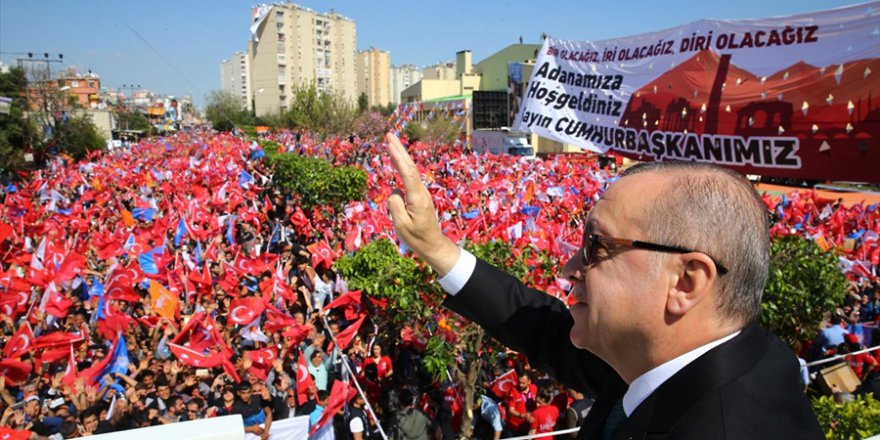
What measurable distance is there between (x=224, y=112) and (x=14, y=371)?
236 ft

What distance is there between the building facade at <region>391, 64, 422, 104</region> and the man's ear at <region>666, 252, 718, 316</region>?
141100mm

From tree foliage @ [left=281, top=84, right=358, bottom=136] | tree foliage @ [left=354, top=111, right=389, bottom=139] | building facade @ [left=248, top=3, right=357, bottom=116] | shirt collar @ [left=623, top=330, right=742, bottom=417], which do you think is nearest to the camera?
shirt collar @ [left=623, top=330, right=742, bottom=417]

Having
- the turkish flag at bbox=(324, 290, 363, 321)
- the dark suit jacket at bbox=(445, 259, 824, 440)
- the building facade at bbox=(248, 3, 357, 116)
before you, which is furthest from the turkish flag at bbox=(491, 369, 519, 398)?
the building facade at bbox=(248, 3, 357, 116)

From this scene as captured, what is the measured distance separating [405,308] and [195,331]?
8.24ft

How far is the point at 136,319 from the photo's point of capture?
7090mm

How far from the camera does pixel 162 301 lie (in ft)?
22.0

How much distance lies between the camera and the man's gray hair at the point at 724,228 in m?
1.08

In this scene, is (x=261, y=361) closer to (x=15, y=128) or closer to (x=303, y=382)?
(x=303, y=382)

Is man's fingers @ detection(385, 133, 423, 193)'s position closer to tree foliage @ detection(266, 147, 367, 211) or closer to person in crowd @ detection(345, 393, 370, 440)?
person in crowd @ detection(345, 393, 370, 440)

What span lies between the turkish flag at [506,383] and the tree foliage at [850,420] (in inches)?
112

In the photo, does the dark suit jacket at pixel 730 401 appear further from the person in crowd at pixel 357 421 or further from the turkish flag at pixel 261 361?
the turkish flag at pixel 261 361

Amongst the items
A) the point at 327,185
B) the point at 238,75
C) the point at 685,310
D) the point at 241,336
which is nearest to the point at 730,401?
the point at 685,310

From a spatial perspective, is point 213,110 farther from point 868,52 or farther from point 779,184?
point 868,52

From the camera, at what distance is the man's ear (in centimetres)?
108
